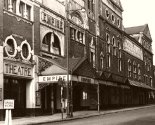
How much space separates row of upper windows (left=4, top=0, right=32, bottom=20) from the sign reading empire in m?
28.6

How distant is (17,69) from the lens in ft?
85.5

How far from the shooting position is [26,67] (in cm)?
2736

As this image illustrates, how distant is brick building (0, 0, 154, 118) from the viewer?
84.8 ft

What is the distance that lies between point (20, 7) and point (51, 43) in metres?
5.04

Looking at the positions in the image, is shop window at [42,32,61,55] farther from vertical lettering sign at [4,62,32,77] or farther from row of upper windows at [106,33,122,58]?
row of upper windows at [106,33,122,58]

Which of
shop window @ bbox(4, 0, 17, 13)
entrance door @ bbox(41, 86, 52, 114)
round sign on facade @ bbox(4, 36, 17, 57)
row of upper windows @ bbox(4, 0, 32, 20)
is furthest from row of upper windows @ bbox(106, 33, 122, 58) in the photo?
round sign on facade @ bbox(4, 36, 17, 57)

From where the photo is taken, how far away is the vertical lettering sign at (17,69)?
81.5ft

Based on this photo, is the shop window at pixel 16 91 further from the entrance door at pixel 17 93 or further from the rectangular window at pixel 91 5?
the rectangular window at pixel 91 5

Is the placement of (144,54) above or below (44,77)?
above

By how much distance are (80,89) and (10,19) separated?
14.7 m

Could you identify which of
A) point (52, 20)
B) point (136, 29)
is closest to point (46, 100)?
point (52, 20)

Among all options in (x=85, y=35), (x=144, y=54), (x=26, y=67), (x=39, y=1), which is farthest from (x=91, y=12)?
(x=144, y=54)

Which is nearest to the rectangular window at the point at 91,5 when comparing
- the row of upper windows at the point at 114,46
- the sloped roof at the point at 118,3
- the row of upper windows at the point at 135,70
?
the row of upper windows at the point at 114,46

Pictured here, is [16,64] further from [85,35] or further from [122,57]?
[122,57]
